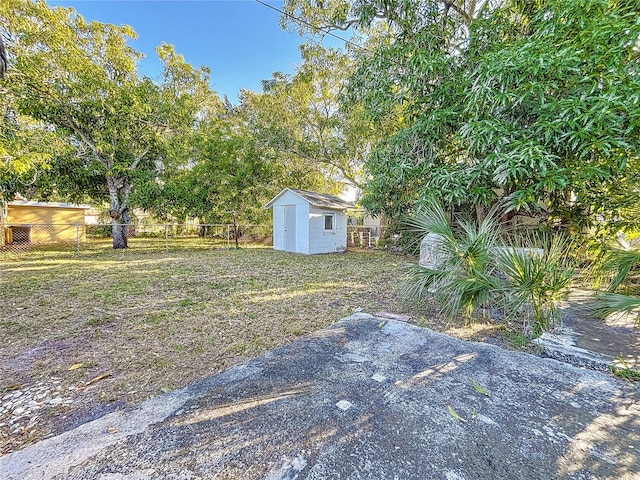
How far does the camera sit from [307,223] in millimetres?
11078

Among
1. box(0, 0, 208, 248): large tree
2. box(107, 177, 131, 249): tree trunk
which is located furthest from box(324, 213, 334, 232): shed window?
box(107, 177, 131, 249): tree trunk

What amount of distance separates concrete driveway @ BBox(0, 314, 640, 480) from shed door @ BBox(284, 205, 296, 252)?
9.24 metres

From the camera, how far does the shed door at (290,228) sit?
11.7m

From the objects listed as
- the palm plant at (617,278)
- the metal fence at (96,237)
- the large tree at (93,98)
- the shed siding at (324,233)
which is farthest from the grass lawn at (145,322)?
the large tree at (93,98)

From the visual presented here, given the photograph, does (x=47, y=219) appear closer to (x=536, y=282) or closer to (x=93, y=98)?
(x=93, y=98)

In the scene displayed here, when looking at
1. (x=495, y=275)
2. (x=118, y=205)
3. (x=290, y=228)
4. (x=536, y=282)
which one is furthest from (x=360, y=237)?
(x=536, y=282)

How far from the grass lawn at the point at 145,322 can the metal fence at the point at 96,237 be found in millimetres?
4215

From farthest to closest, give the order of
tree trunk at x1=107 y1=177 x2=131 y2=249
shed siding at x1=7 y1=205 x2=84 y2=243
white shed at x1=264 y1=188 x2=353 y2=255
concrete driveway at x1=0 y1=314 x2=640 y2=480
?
shed siding at x1=7 y1=205 x2=84 y2=243 < tree trunk at x1=107 y1=177 x2=131 y2=249 < white shed at x1=264 y1=188 x2=353 y2=255 < concrete driveway at x1=0 y1=314 x2=640 y2=480

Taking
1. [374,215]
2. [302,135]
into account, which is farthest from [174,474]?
[302,135]

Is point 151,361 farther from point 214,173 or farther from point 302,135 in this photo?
point 302,135

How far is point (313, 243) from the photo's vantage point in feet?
37.1

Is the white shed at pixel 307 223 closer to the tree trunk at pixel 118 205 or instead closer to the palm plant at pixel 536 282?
the tree trunk at pixel 118 205

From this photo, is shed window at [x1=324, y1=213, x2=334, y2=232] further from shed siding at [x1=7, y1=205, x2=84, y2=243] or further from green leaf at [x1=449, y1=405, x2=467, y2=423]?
shed siding at [x1=7, y1=205, x2=84, y2=243]

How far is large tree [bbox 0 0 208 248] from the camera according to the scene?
9.66 m
